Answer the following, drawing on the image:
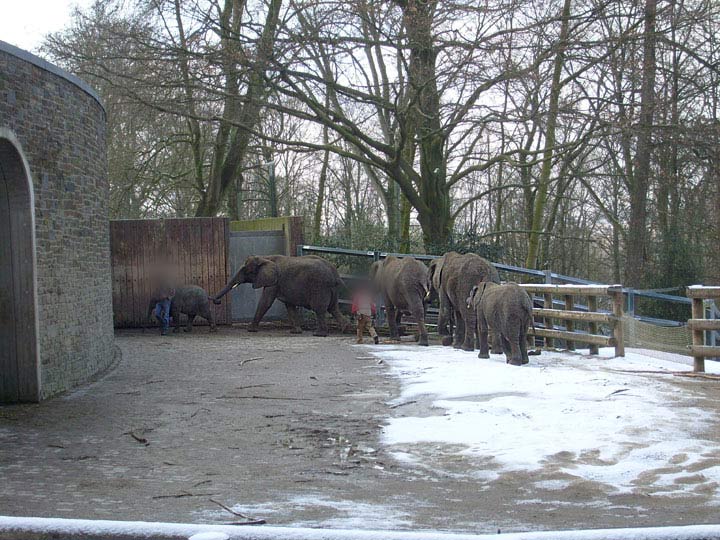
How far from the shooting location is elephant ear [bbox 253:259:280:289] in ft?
71.4

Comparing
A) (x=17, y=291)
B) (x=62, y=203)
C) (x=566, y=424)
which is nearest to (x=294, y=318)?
(x=62, y=203)

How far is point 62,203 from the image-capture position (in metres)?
12.2

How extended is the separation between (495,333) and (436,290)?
336cm

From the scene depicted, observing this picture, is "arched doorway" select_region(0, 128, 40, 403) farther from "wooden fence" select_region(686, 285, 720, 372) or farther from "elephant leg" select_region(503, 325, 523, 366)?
"wooden fence" select_region(686, 285, 720, 372)

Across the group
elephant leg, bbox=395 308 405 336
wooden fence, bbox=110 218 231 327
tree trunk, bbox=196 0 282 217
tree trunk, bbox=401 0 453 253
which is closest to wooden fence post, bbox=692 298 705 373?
elephant leg, bbox=395 308 405 336

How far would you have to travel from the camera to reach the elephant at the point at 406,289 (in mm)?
18406

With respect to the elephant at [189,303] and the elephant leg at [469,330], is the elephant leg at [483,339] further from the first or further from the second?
the elephant at [189,303]

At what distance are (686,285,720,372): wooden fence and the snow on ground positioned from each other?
0.58 metres

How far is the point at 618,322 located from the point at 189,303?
1070cm

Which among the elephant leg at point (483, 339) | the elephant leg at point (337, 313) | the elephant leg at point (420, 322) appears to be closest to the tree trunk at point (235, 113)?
the elephant leg at point (337, 313)

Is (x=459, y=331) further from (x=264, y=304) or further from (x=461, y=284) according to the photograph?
(x=264, y=304)

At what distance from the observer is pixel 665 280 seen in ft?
84.0

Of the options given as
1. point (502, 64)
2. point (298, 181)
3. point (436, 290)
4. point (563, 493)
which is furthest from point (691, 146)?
point (298, 181)

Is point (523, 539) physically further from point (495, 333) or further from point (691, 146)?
point (691, 146)
